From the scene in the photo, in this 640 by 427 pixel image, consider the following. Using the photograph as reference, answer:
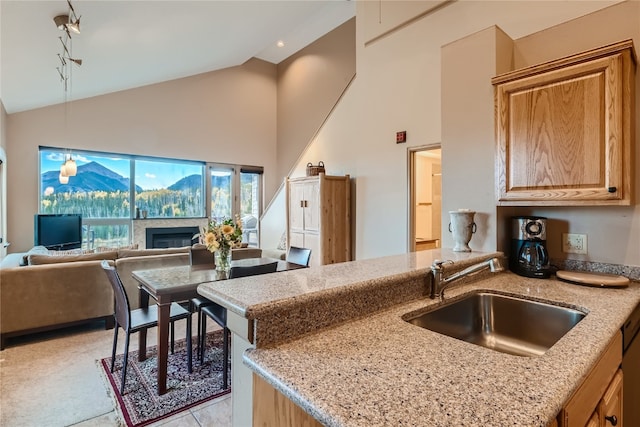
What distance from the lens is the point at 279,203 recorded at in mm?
6754

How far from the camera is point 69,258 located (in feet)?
10.9

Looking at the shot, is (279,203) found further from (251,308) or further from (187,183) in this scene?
(251,308)

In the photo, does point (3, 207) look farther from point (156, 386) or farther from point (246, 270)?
point (246, 270)

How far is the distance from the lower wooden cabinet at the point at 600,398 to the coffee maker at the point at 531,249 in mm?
650

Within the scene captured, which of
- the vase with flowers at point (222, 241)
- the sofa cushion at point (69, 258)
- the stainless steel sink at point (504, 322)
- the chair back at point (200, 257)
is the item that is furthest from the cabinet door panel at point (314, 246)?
the stainless steel sink at point (504, 322)

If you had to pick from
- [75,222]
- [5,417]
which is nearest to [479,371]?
[5,417]

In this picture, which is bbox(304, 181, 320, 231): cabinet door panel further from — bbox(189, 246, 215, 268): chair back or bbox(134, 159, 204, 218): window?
bbox(134, 159, 204, 218): window

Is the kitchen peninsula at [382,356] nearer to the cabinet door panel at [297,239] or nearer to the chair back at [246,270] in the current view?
the chair back at [246,270]

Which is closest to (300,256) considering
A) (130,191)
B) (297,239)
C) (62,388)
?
(297,239)

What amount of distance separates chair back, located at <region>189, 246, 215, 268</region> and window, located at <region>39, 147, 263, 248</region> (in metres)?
2.99

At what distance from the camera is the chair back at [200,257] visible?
3.26 meters

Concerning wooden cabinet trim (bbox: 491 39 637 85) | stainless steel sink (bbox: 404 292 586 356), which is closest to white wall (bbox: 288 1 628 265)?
wooden cabinet trim (bbox: 491 39 637 85)

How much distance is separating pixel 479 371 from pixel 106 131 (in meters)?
6.67

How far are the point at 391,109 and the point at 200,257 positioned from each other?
305cm
